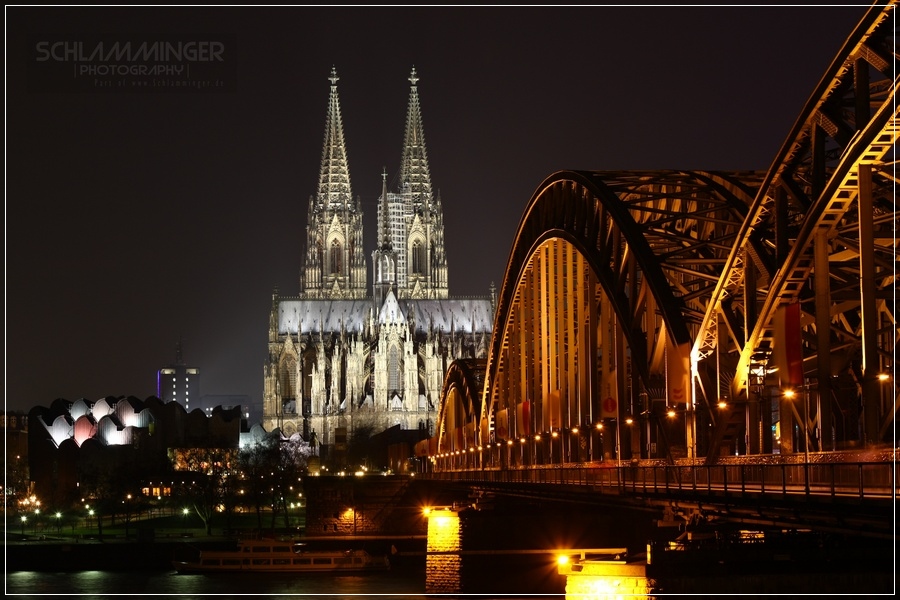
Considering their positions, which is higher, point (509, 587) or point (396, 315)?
point (396, 315)

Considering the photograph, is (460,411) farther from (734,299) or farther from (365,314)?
(365,314)

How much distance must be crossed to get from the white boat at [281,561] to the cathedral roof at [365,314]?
4326 inches

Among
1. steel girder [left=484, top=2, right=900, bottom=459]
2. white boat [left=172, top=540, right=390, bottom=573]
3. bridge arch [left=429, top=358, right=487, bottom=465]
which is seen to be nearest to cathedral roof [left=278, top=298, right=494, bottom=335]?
bridge arch [left=429, top=358, right=487, bottom=465]

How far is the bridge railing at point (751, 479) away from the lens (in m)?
21.8

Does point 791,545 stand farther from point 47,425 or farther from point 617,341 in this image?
point 47,425

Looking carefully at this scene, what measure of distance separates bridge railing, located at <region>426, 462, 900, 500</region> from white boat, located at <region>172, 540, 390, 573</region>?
3660 centimetres

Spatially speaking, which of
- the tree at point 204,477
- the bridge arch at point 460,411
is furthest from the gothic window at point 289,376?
the bridge arch at point 460,411

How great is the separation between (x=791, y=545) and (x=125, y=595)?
1725 inches

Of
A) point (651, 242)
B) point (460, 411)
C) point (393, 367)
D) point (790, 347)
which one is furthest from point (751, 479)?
point (393, 367)

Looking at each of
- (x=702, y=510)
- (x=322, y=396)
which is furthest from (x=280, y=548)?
(x=322, y=396)

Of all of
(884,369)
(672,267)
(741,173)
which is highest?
(741,173)

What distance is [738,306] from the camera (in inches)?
1542

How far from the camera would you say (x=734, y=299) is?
36.6 meters

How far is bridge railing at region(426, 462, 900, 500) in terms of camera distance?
21.8m
